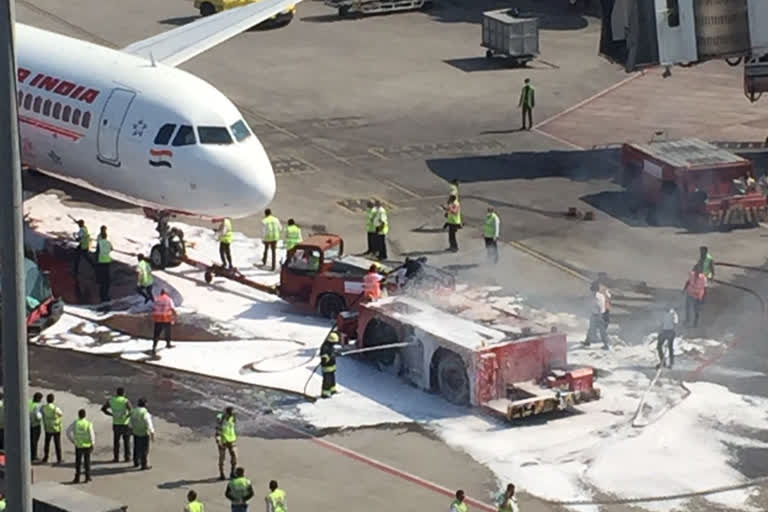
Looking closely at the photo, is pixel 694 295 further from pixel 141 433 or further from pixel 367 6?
pixel 367 6

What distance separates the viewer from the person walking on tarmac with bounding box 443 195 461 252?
4447cm

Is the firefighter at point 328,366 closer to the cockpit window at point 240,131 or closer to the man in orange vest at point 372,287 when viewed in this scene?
the man in orange vest at point 372,287

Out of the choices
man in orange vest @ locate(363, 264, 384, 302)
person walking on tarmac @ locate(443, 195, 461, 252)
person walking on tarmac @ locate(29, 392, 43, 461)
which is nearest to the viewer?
person walking on tarmac @ locate(29, 392, 43, 461)

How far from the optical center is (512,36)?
64.4 meters

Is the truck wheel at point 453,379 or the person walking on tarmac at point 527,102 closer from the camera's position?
the truck wheel at point 453,379

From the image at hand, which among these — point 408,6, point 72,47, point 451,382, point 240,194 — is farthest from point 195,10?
point 451,382

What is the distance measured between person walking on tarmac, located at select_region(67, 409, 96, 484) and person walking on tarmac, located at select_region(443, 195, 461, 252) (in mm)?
15682

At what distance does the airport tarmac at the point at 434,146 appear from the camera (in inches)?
1622

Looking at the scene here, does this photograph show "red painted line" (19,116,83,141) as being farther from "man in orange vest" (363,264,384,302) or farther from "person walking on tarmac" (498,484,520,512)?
"person walking on tarmac" (498,484,520,512)

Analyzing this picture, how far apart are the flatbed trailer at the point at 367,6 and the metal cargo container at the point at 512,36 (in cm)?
814

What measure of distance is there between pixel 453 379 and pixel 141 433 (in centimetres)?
685

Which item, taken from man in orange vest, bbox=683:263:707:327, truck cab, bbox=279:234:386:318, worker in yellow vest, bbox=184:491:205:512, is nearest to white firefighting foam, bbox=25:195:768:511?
truck cab, bbox=279:234:386:318

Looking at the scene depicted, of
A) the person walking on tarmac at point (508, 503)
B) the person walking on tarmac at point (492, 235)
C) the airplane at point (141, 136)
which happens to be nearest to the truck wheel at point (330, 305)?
the airplane at point (141, 136)

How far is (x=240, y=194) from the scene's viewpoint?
1551 inches
